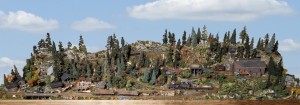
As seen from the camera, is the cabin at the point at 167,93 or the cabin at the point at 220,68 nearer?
the cabin at the point at 167,93

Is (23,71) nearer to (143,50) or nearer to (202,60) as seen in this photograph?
(143,50)

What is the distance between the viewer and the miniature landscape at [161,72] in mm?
152000

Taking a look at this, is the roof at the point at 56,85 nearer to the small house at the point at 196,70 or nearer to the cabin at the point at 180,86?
the cabin at the point at 180,86

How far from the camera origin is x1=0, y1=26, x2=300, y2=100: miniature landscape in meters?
152

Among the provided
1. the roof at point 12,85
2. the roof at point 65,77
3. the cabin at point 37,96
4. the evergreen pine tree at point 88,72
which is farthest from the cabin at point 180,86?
the roof at point 12,85

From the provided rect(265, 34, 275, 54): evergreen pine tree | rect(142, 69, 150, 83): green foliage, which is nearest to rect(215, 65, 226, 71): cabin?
rect(265, 34, 275, 54): evergreen pine tree

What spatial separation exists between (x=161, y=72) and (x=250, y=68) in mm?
33228

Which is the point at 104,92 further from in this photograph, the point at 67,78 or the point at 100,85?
the point at 67,78

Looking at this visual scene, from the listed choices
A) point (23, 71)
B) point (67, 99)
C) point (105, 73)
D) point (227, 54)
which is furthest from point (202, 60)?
point (23, 71)

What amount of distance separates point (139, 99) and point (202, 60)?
42654mm

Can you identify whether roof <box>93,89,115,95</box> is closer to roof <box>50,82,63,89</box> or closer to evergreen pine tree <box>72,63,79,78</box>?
roof <box>50,82,63,89</box>

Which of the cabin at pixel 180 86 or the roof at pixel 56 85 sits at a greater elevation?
the roof at pixel 56 85

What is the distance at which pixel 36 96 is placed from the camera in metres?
154

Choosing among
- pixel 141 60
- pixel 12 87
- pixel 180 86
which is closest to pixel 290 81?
pixel 180 86
